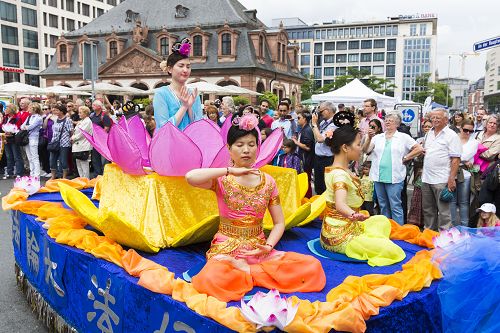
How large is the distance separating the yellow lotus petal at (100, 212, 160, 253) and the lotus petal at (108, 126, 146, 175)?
44cm

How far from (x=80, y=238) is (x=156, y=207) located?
560 mm

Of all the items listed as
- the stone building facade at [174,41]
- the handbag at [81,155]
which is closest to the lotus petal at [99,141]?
the handbag at [81,155]

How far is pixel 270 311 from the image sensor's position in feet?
6.29

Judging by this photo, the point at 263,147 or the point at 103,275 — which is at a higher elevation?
the point at 263,147

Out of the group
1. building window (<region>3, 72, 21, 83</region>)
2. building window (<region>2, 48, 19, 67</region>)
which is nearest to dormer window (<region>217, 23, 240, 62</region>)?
building window (<region>3, 72, 21, 83</region>)

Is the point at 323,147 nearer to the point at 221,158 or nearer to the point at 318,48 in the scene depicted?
the point at 221,158

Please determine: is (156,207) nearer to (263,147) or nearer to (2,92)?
(263,147)

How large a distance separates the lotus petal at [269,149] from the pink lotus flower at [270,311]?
183cm

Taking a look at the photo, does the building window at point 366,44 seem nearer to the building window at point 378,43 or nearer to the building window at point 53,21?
the building window at point 378,43

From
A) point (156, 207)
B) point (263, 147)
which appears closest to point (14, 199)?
point (156, 207)

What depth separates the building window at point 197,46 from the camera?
33219 millimetres

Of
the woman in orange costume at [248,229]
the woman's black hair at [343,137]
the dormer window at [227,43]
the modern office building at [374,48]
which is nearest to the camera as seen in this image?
the woman in orange costume at [248,229]

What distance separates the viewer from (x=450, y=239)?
287cm

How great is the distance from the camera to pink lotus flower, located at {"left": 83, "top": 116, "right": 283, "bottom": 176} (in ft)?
10.3
